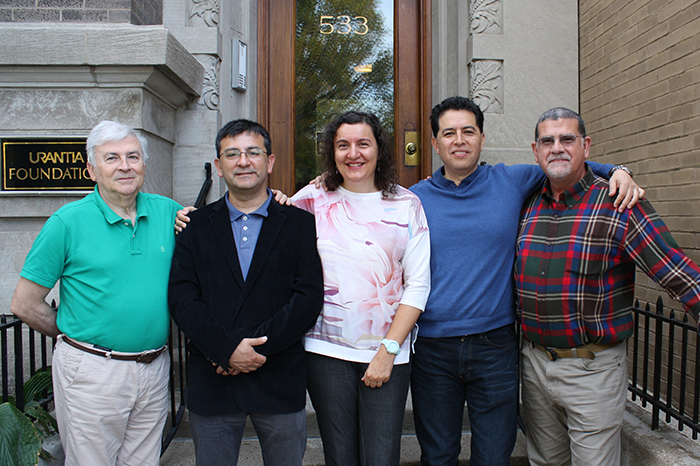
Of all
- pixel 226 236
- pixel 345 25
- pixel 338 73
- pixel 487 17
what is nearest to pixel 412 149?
pixel 338 73

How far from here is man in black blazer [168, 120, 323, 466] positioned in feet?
6.52

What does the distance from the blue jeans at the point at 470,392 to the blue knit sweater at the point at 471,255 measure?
3.3 inches

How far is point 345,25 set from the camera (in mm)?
4777

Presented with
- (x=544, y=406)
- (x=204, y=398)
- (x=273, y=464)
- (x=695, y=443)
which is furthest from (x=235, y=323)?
(x=695, y=443)

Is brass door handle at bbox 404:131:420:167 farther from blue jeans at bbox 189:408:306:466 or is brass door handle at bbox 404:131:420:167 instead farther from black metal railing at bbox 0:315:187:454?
blue jeans at bbox 189:408:306:466

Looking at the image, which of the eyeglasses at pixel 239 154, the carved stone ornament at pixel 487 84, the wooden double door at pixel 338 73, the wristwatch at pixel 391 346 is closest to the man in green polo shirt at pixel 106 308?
the eyeglasses at pixel 239 154

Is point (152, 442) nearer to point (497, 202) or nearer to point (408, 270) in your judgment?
point (408, 270)

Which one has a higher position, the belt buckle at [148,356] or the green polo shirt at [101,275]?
the green polo shirt at [101,275]

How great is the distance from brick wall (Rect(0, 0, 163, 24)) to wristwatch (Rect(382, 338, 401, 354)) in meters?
3.00

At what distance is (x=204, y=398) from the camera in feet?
6.72

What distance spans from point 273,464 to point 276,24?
393 cm

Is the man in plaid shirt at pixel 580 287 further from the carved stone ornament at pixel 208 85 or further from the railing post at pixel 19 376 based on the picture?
the carved stone ornament at pixel 208 85

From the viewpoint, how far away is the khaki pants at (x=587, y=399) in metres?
2.20

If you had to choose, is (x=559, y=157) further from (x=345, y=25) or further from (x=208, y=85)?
(x=345, y=25)
